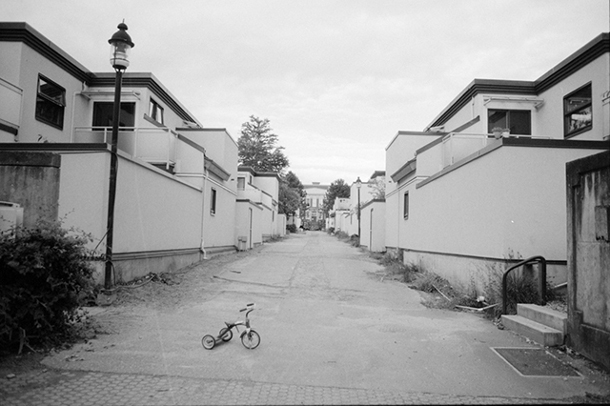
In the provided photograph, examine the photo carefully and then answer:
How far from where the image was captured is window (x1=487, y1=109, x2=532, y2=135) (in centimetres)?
1616

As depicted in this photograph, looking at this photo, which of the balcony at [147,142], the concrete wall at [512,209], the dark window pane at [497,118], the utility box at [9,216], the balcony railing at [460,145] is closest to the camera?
the utility box at [9,216]

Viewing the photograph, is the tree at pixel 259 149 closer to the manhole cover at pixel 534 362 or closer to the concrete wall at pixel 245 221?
the concrete wall at pixel 245 221

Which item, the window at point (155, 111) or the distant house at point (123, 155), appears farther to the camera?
the window at point (155, 111)

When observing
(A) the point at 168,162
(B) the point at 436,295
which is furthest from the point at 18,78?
(B) the point at 436,295

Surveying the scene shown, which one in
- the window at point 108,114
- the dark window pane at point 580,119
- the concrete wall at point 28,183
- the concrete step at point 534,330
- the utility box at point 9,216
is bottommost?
the concrete step at point 534,330

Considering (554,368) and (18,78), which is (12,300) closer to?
(554,368)

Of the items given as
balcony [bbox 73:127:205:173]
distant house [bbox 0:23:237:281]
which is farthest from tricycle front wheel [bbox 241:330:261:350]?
balcony [bbox 73:127:205:173]

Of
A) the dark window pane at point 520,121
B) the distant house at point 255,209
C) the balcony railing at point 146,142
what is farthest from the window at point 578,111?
the distant house at point 255,209

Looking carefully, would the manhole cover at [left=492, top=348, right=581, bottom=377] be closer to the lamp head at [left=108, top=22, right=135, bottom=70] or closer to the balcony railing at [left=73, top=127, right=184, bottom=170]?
the lamp head at [left=108, top=22, right=135, bottom=70]

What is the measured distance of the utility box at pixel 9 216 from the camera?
5.27m

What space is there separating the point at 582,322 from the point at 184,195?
10869 mm

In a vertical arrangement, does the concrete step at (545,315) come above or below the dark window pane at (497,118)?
below

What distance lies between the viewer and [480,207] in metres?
8.82

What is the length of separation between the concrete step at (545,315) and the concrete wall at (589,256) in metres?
0.19
